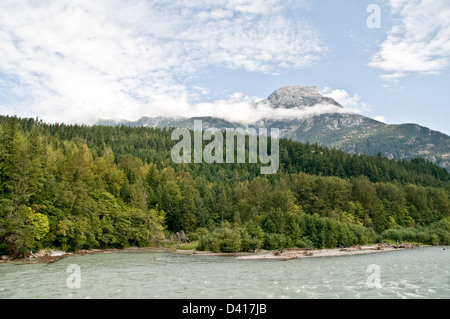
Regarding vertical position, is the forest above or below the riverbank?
above

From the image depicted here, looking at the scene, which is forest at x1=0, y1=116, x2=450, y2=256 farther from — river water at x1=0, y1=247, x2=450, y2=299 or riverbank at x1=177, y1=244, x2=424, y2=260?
river water at x1=0, y1=247, x2=450, y2=299

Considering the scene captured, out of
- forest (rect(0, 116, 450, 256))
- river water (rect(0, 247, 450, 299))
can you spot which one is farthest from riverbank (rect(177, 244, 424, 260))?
river water (rect(0, 247, 450, 299))

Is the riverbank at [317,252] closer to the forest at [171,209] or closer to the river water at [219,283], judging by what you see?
the forest at [171,209]

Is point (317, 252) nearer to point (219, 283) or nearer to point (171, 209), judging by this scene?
point (219, 283)

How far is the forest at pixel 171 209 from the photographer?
5800cm

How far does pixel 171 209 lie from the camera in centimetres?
10556

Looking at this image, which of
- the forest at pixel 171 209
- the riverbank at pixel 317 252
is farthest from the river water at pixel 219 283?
the riverbank at pixel 317 252

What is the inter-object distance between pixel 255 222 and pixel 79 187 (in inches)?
1577

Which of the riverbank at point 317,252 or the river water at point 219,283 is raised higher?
the river water at point 219,283

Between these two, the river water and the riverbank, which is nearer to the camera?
the river water

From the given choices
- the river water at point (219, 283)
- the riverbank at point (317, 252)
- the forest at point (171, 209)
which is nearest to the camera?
the river water at point (219, 283)

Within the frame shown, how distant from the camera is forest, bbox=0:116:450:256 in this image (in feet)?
190
